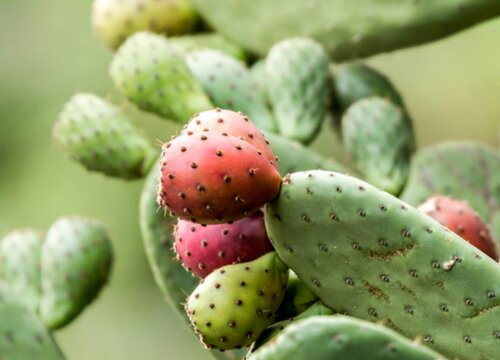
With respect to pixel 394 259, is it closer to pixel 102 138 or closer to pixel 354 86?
pixel 102 138

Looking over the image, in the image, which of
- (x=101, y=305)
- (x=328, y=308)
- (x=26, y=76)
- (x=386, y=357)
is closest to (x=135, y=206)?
(x=101, y=305)

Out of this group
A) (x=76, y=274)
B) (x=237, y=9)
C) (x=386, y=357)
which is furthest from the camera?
(x=237, y=9)

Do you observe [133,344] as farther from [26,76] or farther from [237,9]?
[237,9]

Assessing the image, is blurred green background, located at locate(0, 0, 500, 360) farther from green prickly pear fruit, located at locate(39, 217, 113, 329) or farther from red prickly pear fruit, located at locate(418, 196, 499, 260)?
red prickly pear fruit, located at locate(418, 196, 499, 260)

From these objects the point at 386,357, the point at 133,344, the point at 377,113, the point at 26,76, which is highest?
the point at 386,357

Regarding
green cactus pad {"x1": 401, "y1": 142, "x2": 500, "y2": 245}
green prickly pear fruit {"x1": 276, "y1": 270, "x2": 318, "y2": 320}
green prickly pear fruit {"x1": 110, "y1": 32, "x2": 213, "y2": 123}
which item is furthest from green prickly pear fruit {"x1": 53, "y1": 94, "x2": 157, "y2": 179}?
green prickly pear fruit {"x1": 276, "y1": 270, "x2": 318, "y2": 320}

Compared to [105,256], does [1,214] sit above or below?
below

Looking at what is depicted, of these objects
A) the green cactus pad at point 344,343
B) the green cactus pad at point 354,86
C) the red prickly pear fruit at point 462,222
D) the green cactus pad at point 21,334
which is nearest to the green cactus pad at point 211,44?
the green cactus pad at point 354,86

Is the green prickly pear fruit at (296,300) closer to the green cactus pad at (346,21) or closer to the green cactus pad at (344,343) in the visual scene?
the green cactus pad at (344,343)

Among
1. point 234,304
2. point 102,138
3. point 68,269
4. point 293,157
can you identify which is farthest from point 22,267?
point 234,304
